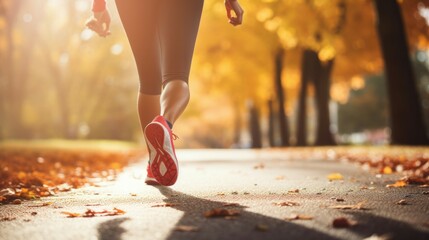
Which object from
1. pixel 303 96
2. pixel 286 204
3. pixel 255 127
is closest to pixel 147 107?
pixel 286 204

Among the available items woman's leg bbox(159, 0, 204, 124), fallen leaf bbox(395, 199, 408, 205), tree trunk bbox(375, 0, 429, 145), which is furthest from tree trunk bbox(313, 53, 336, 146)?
fallen leaf bbox(395, 199, 408, 205)

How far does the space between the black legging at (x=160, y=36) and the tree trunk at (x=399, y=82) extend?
31.7ft

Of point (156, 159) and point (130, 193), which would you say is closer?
point (156, 159)

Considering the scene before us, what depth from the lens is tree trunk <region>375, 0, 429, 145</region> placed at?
1290 cm

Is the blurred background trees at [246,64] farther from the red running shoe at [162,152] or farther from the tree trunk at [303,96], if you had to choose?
the red running shoe at [162,152]

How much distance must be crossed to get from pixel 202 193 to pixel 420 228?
Result: 6.11ft

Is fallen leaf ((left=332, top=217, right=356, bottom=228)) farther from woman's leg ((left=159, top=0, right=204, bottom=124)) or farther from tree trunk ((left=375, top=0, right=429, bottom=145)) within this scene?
tree trunk ((left=375, top=0, right=429, bottom=145))

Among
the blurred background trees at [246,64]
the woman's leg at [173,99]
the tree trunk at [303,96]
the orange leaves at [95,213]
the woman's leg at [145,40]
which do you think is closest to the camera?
the orange leaves at [95,213]

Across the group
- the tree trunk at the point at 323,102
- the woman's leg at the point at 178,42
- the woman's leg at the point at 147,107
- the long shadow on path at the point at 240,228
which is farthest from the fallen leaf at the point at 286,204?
the tree trunk at the point at 323,102

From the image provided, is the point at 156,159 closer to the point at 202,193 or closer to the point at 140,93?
the point at 202,193

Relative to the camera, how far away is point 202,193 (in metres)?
4.13

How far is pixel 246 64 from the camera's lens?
961 inches

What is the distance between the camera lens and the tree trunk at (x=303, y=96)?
841 inches

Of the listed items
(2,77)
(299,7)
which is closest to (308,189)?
(299,7)
